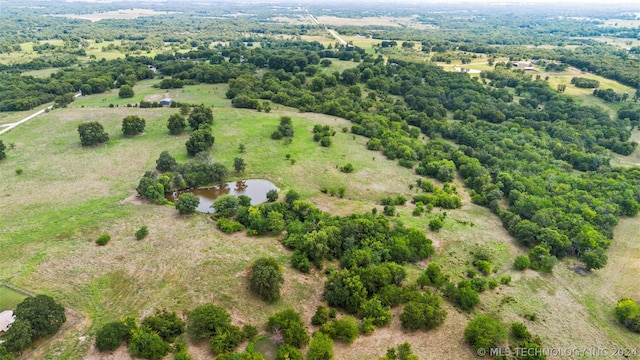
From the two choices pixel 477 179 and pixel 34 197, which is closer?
pixel 34 197

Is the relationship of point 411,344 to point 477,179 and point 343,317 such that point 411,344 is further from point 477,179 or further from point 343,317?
point 477,179

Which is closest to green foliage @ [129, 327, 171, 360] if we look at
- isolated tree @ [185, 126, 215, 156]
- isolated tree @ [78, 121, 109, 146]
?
isolated tree @ [185, 126, 215, 156]

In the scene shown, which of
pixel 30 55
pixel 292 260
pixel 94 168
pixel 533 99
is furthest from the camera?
pixel 30 55

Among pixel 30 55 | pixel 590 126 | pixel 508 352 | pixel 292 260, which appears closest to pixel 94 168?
pixel 292 260

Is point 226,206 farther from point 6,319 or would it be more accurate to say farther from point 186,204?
point 6,319

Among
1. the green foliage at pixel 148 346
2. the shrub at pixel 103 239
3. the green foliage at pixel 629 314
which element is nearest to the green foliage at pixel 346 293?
the green foliage at pixel 148 346

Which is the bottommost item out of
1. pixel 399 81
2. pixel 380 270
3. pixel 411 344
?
pixel 411 344

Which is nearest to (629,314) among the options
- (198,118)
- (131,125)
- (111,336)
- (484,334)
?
(484,334)

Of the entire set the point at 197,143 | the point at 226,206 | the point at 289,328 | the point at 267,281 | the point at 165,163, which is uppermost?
the point at 197,143
